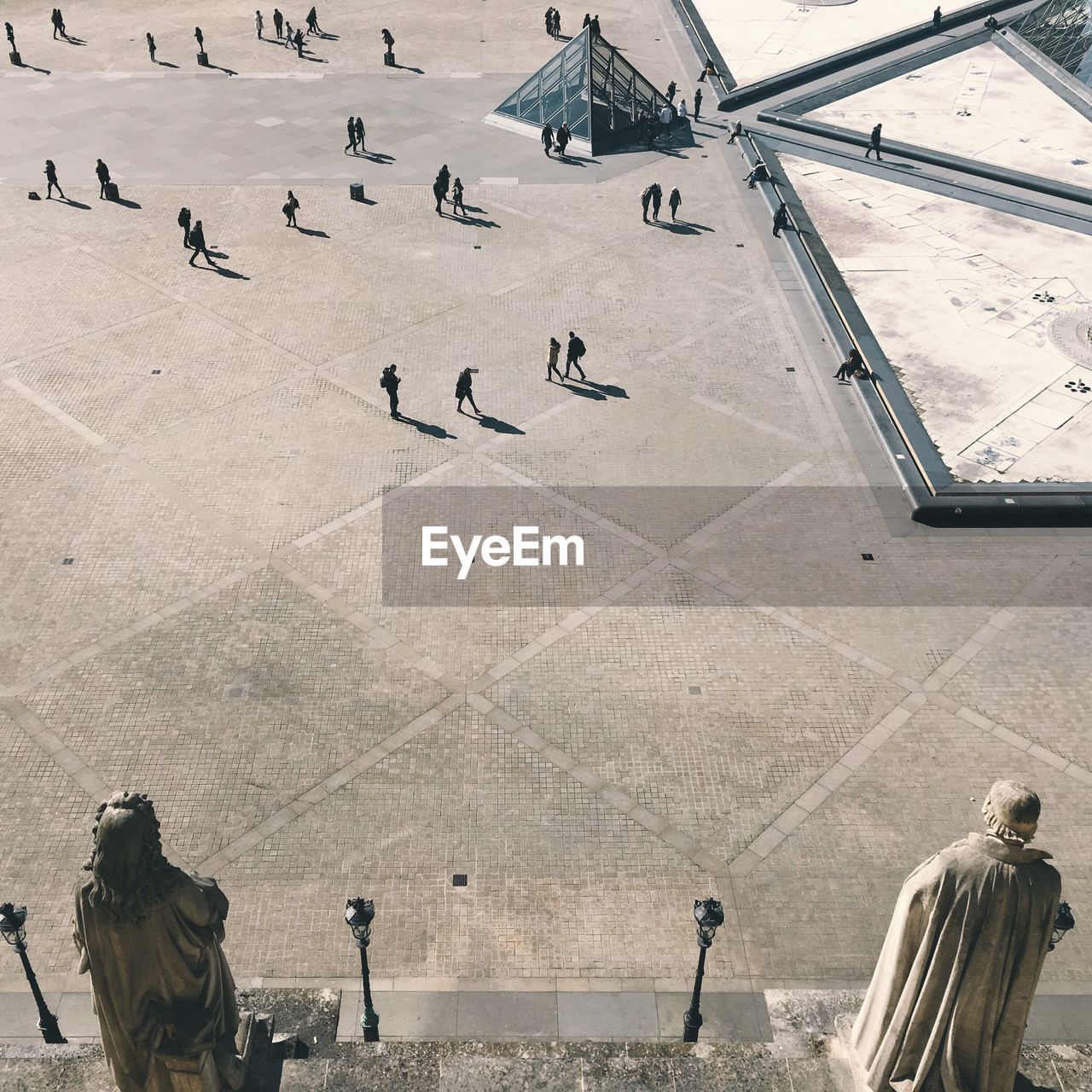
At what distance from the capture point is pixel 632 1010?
42.5 ft

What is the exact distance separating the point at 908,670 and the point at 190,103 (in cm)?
3357

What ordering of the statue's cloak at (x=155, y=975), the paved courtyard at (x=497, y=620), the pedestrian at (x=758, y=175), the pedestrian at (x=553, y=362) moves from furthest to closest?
the pedestrian at (x=758, y=175)
the pedestrian at (x=553, y=362)
the paved courtyard at (x=497, y=620)
the statue's cloak at (x=155, y=975)

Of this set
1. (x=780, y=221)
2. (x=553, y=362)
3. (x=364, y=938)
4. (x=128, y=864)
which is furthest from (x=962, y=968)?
(x=780, y=221)

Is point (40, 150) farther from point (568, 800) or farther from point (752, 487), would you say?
point (568, 800)

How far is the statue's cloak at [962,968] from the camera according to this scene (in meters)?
6.71

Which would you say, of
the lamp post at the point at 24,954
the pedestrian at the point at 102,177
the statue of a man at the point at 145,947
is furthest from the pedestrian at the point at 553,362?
the statue of a man at the point at 145,947

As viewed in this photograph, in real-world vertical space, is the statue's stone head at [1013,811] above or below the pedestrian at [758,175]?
above

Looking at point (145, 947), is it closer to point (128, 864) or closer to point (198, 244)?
point (128, 864)

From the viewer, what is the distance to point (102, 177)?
32250mm

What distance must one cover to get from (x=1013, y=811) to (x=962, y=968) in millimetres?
1333

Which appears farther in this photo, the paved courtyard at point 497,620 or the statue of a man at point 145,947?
the paved courtyard at point 497,620

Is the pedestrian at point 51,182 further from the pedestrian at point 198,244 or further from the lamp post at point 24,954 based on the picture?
the lamp post at point 24,954

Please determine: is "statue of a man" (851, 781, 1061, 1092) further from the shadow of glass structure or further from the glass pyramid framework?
the shadow of glass structure

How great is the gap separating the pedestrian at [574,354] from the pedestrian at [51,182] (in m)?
17.4
